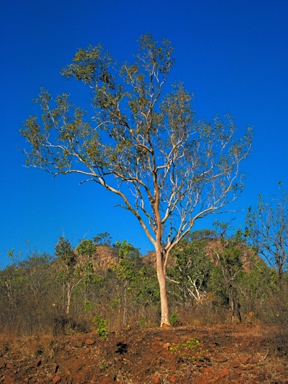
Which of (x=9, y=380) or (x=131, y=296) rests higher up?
(x=131, y=296)

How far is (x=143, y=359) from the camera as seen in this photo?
7637mm

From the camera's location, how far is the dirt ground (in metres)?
7.00

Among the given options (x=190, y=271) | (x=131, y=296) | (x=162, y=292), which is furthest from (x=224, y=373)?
(x=190, y=271)

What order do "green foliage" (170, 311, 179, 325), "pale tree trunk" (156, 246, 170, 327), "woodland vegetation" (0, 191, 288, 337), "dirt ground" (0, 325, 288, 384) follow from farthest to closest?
"green foliage" (170, 311, 179, 325) < "pale tree trunk" (156, 246, 170, 327) < "woodland vegetation" (0, 191, 288, 337) < "dirt ground" (0, 325, 288, 384)

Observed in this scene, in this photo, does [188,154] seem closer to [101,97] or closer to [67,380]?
[101,97]

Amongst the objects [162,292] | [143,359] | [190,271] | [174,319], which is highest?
[190,271]

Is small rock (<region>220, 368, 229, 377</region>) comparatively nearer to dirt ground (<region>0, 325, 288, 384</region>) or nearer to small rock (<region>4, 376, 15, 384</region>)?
dirt ground (<region>0, 325, 288, 384</region>)

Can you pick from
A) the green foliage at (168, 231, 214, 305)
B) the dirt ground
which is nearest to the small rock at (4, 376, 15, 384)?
the dirt ground

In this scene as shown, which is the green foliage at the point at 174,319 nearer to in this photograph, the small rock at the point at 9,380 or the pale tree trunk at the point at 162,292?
the pale tree trunk at the point at 162,292

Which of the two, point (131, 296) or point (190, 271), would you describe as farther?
point (190, 271)

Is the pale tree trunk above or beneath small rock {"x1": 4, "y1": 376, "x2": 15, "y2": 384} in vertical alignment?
above

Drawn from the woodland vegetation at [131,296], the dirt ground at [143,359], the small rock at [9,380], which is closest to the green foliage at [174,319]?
the woodland vegetation at [131,296]

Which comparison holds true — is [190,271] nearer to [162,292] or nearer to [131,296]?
[131,296]

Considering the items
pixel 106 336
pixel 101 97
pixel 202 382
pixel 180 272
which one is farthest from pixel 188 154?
pixel 180 272
